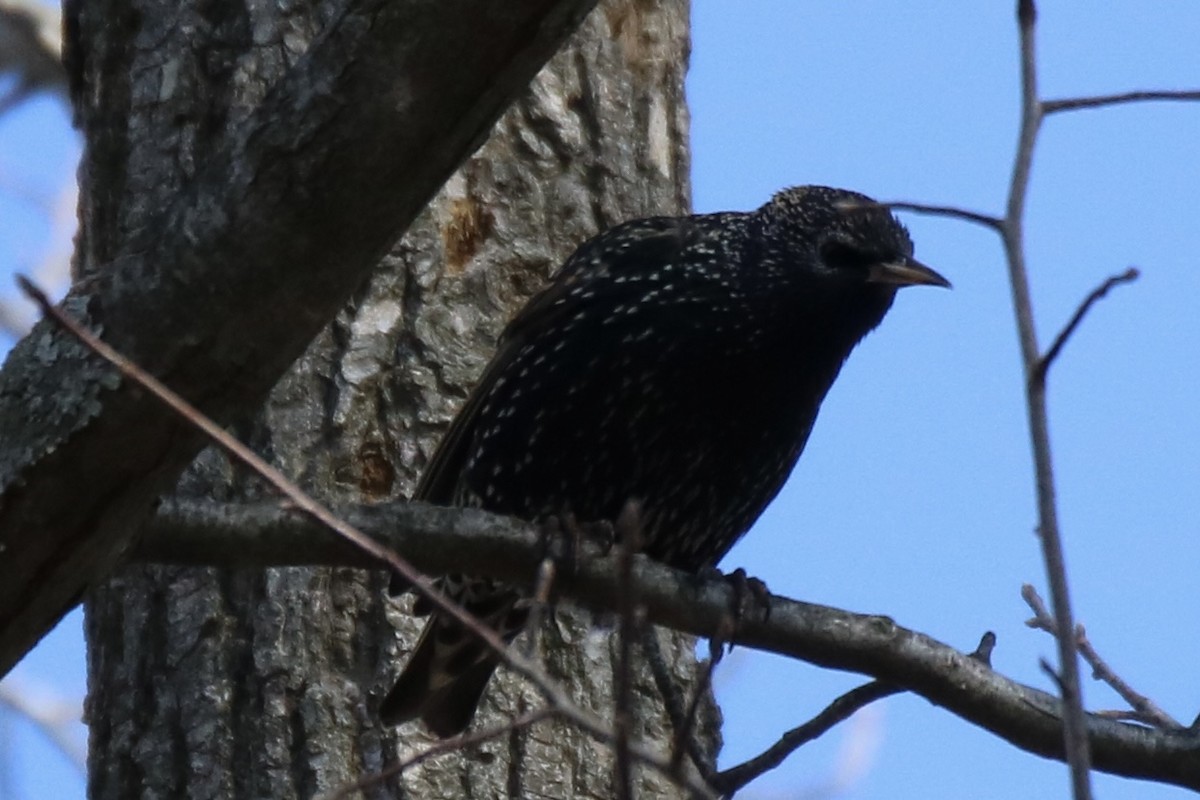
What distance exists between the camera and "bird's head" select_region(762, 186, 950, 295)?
13.4ft

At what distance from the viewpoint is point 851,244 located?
417cm

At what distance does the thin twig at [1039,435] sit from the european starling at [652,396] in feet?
7.26

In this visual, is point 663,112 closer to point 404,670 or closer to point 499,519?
point 404,670

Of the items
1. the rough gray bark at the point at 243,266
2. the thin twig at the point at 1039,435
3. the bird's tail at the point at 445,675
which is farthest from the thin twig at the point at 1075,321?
the bird's tail at the point at 445,675

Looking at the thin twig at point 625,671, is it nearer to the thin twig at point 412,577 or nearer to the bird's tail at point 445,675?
the thin twig at point 412,577

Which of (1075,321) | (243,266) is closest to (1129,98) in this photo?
(1075,321)

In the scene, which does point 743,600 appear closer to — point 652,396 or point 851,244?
point 652,396

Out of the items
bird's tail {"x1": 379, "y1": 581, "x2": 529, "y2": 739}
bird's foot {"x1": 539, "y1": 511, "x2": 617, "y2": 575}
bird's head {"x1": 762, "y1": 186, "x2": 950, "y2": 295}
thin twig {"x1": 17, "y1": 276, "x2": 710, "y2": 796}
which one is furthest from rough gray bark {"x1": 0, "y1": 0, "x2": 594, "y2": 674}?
bird's head {"x1": 762, "y1": 186, "x2": 950, "y2": 295}

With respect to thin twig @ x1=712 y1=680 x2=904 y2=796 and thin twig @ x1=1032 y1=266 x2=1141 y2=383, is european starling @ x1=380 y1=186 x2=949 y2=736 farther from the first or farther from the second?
thin twig @ x1=1032 y1=266 x2=1141 y2=383

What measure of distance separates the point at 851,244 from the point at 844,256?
4 centimetres

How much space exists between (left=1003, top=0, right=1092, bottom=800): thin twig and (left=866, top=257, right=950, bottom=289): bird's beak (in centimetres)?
246

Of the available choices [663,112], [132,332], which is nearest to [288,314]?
[132,332]

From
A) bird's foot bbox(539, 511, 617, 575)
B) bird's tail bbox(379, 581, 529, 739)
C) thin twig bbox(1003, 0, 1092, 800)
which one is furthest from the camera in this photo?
bird's tail bbox(379, 581, 529, 739)

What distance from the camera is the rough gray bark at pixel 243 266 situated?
94.0 inches
